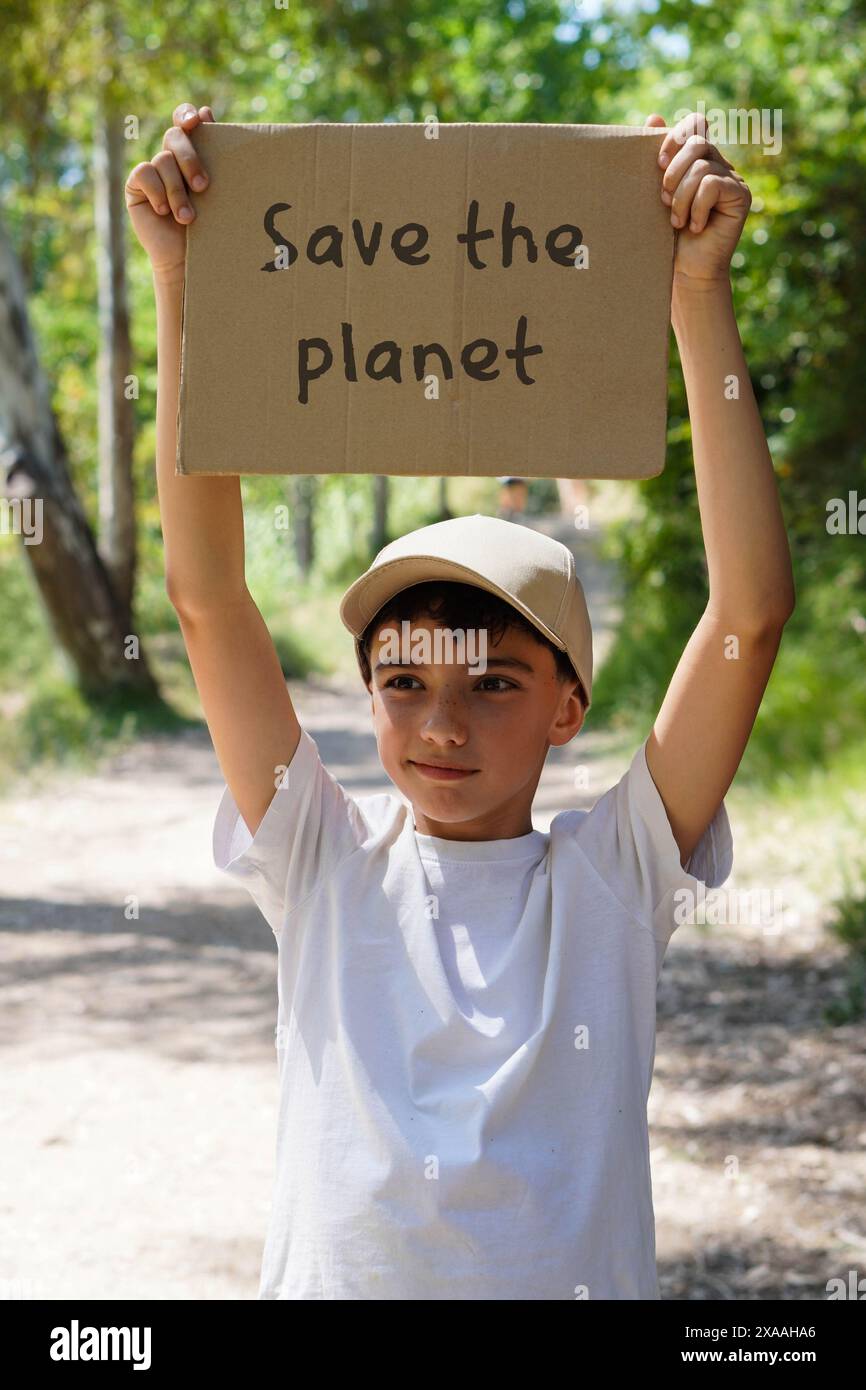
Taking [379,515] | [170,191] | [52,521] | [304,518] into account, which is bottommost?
[170,191]

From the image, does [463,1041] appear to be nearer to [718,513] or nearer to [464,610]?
[464,610]

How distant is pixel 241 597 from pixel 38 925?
5.31m

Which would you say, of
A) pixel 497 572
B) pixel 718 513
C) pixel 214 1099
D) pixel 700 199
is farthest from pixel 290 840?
pixel 214 1099

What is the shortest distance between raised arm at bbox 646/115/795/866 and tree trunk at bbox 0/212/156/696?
971 cm

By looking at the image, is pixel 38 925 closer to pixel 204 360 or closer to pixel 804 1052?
pixel 804 1052

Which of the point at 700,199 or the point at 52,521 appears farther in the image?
the point at 52,521

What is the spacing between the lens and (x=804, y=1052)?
5457 mm

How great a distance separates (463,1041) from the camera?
1993mm

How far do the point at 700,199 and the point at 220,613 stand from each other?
812 millimetres

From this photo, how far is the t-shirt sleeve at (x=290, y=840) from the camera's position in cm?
218

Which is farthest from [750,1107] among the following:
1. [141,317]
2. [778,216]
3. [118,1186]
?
[141,317]

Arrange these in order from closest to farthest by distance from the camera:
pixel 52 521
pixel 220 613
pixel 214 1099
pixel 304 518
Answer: pixel 220 613 < pixel 214 1099 < pixel 52 521 < pixel 304 518

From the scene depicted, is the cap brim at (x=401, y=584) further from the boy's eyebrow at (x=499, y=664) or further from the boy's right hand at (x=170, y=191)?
the boy's right hand at (x=170, y=191)

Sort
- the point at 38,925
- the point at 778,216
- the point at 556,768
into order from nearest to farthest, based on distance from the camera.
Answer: the point at 38,925, the point at 778,216, the point at 556,768
